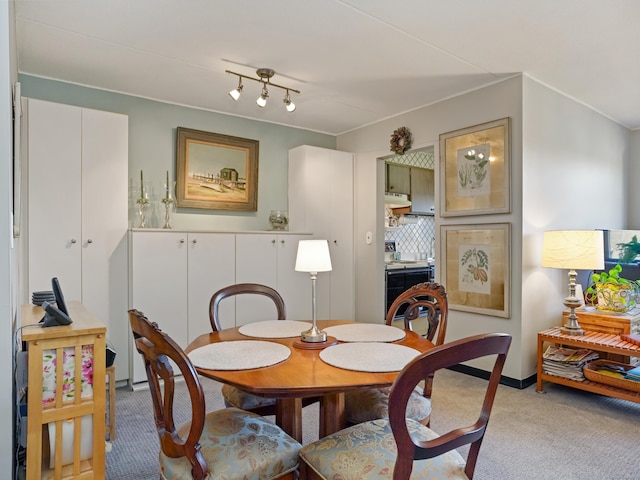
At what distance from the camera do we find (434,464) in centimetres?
130

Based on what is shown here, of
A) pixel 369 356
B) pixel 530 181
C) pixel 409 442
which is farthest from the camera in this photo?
pixel 530 181

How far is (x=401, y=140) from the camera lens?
4105 mm

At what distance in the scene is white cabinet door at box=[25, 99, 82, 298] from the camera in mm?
2932

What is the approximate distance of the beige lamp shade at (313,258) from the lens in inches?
70.9

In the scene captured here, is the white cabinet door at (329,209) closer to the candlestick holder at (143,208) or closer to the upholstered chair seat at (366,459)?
the candlestick holder at (143,208)

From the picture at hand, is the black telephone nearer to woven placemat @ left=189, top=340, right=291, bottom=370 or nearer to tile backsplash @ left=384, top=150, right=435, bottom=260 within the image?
woven placemat @ left=189, top=340, right=291, bottom=370

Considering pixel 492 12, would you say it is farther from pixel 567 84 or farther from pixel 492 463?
pixel 492 463

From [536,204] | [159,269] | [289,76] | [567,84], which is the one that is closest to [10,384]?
[159,269]

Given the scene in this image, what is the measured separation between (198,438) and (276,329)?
3.04ft

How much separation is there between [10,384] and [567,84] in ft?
13.5

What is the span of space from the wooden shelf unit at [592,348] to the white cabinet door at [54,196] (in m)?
3.61

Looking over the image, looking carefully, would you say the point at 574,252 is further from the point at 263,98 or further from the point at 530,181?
the point at 263,98

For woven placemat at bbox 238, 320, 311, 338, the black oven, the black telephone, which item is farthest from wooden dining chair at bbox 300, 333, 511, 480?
the black oven

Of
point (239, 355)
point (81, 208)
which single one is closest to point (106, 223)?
point (81, 208)
